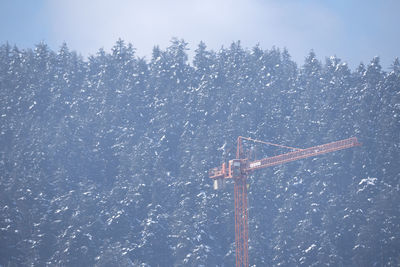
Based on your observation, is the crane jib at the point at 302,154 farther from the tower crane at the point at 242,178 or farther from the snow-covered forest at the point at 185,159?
the snow-covered forest at the point at 185,159

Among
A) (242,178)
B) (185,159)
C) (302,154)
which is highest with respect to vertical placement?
(185,159)

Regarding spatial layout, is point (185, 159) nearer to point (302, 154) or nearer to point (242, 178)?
point (242, 178)

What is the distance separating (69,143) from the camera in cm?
11062

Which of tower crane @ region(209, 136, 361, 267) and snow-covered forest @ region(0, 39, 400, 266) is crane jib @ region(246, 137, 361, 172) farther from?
snow-covered forest @ region(0, 39, 400, 266)

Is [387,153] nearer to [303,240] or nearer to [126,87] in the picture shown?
[303,240]

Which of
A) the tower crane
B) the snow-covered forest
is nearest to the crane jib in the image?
the tower crane

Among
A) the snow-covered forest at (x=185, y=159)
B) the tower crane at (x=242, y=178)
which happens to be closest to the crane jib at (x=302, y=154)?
the tower crane at (x=242, y=178)

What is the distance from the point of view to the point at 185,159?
109m

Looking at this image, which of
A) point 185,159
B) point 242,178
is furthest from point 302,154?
point 185,159

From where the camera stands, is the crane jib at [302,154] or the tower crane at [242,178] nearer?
the tower crane at [242,178]

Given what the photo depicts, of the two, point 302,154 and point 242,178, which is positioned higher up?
point 302,154

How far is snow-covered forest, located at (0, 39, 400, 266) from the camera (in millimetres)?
91500

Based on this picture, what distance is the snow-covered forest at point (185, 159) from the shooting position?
9150cm

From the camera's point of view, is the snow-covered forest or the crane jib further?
the crane jib
